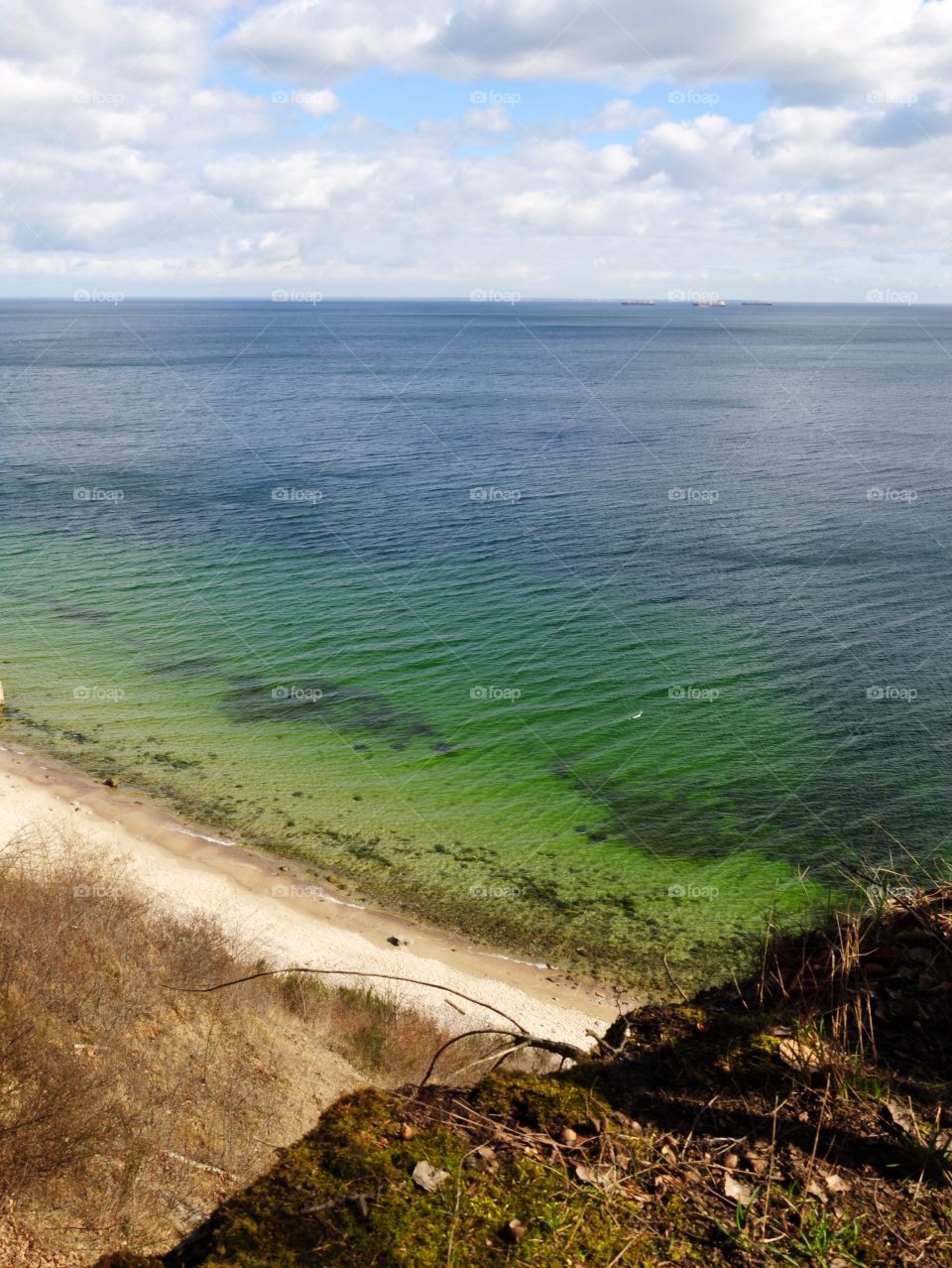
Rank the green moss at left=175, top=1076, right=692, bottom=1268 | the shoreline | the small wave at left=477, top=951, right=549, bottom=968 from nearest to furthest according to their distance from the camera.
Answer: the green moss at left=175, top=1076, right=692, bottom=1268, the shoreline, the small wave at left=477, top=951, right=549, bottom=968

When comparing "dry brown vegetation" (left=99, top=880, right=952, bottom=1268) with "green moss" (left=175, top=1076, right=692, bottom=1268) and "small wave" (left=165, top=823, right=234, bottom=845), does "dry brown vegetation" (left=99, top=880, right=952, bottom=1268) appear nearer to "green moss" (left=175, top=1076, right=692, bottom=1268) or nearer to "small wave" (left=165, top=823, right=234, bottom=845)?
"green moss" (left=175, top=1076, right=692, bottom=1268)

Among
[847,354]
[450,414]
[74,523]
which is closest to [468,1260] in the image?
[74,523]

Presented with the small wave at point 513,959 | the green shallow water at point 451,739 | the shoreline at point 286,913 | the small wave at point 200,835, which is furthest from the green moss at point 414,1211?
the small wave at point 200,835

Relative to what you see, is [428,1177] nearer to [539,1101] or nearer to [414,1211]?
[414,1211]

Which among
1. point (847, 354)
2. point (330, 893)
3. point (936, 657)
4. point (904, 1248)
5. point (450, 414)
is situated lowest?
point (330, 893)

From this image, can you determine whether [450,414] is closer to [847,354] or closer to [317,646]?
[317,646]

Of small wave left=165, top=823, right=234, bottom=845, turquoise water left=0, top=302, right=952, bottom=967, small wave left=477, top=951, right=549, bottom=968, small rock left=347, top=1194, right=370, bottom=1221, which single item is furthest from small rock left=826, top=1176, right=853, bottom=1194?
small wave left=165, top=823, right=234, bottom=845
